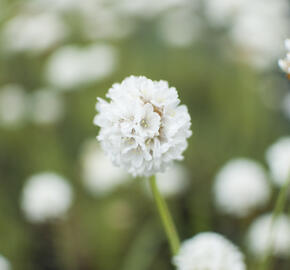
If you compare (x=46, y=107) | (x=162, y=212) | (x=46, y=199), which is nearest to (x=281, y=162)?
(x=162, y=212)

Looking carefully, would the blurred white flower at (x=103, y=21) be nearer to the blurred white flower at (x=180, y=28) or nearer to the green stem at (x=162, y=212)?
the blurred white flower at (x=180, y=28)

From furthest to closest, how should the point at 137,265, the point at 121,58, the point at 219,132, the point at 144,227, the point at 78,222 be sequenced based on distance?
the point at 121,58, the point at 219,132, the point at 78,222, the point at 144,227, the point at 137,265

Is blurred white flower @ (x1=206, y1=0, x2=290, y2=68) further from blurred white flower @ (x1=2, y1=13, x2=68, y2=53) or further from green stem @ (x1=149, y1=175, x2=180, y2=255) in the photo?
green stem @ (x1=149, y1=175, x2=180, y2=255)

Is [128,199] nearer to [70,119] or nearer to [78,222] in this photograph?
[78,222]

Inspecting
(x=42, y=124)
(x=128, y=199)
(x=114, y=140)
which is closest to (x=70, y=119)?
(x=42, y=124)

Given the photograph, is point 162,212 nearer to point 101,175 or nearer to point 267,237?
point 267,237

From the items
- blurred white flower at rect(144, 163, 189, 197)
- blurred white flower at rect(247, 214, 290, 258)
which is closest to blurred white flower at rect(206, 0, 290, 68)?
blurred white flower at rect(144, 163, 189, 197)
